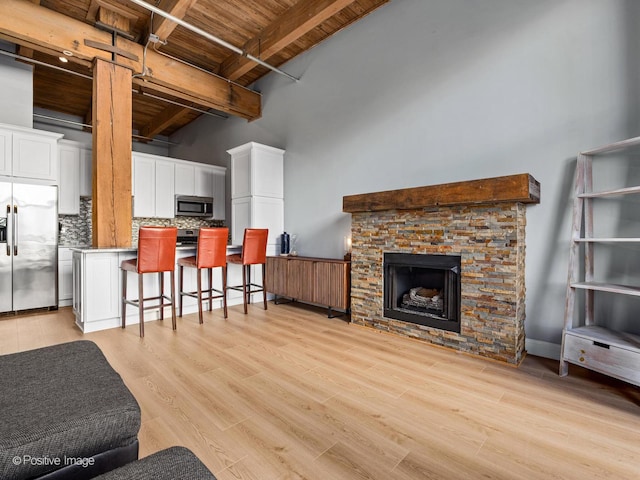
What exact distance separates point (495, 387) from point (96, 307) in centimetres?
393

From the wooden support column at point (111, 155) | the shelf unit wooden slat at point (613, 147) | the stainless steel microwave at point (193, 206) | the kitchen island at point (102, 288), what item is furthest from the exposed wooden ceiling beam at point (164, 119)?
the shelf unit wooden slat at point (613, 147)

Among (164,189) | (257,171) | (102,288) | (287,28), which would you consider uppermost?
(287,28)

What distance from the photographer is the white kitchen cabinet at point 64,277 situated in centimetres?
488

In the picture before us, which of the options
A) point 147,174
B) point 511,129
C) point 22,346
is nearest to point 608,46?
point 511,129

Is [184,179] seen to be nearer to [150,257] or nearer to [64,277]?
[64,277]

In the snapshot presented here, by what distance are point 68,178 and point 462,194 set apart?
228 inches

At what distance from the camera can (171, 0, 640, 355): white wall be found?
254cm

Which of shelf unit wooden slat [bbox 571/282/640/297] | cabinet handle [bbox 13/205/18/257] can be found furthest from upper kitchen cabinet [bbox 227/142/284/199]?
shelf unit wooden slat [bbox 571/282/640/297]

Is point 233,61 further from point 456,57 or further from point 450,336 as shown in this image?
point 450,336

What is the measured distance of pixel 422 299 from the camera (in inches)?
131

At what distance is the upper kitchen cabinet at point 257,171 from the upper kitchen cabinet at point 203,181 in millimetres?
1262

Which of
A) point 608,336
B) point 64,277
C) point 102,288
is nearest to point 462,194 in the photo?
point 608,336

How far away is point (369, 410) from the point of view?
6.40 ft

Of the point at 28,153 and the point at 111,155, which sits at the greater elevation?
the point at 28,153
